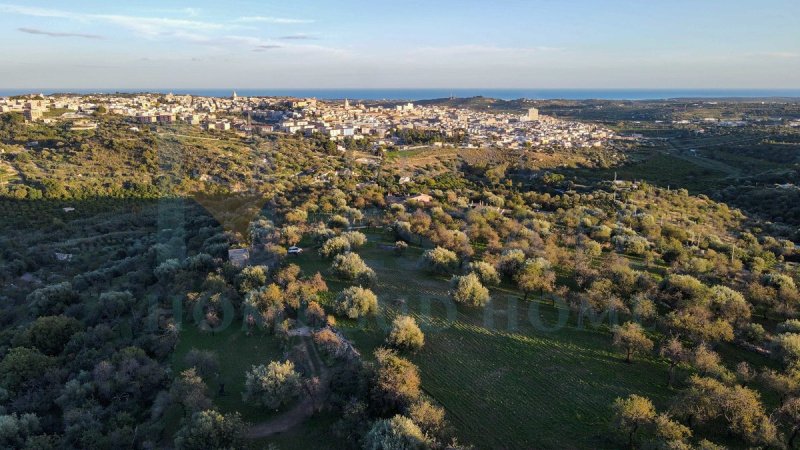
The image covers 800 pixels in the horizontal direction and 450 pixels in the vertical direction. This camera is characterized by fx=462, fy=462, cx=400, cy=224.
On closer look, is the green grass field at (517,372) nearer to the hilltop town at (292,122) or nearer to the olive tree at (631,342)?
the olive tree at (631,342)

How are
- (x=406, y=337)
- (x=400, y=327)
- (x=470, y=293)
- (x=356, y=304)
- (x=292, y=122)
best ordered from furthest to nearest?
1. (x=292, y=122)
2. (x=470, y=293)
3. (x=356, y=304)
4. (x=400, y=327)
5. (x=406, y=337)

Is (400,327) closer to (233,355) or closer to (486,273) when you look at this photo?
(233,355)

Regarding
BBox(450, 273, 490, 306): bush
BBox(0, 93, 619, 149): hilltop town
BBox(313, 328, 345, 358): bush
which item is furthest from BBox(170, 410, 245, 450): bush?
BBox(0, 93, 619, 149): hilltop town

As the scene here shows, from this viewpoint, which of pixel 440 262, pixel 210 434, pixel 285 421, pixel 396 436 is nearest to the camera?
pixel 396 436

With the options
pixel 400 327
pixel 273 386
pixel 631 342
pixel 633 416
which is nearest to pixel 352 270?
pixel 400 327

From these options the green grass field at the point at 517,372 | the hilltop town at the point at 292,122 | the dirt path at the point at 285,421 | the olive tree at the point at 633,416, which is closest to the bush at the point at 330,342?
the green grass field at the point at 517,372

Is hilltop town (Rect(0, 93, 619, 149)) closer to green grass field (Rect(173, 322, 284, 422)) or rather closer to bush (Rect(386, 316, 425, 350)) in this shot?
green grass field (Rect(173, 322, 284, 422))
